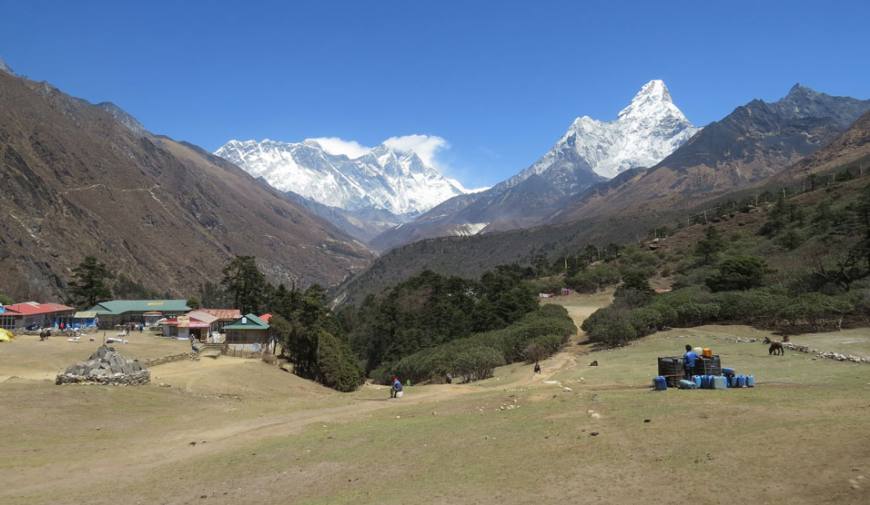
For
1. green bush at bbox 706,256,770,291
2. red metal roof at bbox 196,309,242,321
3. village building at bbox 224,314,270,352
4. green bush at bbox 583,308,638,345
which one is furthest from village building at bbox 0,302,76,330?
green bush at bbox 706,256,770,291

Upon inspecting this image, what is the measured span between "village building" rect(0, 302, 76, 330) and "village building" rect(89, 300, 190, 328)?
5360 mm

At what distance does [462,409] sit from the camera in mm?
23188

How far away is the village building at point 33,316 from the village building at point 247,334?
23652 millimetres

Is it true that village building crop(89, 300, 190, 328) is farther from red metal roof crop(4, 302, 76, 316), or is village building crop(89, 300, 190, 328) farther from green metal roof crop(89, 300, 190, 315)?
red metal roof crop(4, 302, 76, 316)

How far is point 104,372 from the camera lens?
30672 mm

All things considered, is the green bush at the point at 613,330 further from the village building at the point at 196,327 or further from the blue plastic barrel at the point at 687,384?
the village building at the point at 196,327

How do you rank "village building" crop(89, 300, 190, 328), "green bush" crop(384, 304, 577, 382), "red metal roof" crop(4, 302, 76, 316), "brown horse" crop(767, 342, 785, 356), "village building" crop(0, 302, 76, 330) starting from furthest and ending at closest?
1. "village building" crop(89, 300, 190, 328)
2. "red metal roof" crop(4, 302, 76, 316)
3. "village building" crop(0, 302, 76, 330)
4. "green bush" crop(384, 304, 577, 382)
5. "brown horse" crop(767, 342, 785, 356)

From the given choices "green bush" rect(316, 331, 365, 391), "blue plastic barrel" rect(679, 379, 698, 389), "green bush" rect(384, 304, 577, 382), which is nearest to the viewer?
"blue plastic barrel" rect(679, 379, 698, 389)

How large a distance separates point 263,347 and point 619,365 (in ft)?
124

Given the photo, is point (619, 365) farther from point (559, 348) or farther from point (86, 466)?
point (86, 466)

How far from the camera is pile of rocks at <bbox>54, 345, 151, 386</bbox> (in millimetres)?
30062

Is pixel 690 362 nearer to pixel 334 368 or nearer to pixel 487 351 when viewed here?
pixel 487 351

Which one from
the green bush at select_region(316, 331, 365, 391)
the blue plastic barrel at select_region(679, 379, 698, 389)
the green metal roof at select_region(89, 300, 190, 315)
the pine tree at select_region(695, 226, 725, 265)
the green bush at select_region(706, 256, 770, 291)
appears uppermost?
the pine tree at select_region(695, 226, 725, 265)

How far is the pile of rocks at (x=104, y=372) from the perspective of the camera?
30062 mm
